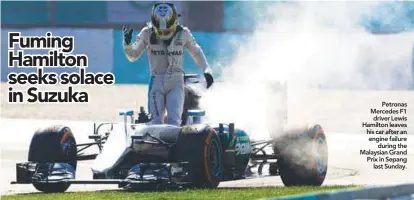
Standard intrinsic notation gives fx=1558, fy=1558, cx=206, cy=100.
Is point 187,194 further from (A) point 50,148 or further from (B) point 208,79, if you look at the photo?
(B) point 208,79

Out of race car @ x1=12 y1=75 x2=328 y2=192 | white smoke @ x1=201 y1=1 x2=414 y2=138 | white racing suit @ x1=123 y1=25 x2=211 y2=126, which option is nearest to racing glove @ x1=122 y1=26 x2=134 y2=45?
white racing suit @ x1=123 y1=25 x2=211 y2=126

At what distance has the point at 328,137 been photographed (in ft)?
86.8

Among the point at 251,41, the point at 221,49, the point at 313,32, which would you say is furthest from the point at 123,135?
the point at 221,49

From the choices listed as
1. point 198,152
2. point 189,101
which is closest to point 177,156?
point 198,152

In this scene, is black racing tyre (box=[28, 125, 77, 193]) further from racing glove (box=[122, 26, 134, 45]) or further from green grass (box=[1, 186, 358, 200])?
racing glove (box=[122, 26, 134, 45])

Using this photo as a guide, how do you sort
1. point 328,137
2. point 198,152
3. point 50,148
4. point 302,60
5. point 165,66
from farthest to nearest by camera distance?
point 328,137 < point 302,60 < point 165,66 < point 50,148 < point 198,152

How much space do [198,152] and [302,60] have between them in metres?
5.58

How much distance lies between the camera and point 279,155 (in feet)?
59.3

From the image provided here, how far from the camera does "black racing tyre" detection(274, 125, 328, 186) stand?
58.9 ft

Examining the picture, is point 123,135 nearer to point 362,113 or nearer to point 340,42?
point 340,42

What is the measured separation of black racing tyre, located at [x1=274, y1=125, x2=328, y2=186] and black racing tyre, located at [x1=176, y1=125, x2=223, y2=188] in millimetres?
1589

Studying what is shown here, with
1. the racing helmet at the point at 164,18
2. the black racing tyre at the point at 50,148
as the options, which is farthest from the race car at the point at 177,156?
the racing helmet at the point at 164,18

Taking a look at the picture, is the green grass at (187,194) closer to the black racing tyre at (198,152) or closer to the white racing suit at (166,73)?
the black racing tyre at (198,152)

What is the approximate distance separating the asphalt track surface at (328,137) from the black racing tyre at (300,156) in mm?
648
